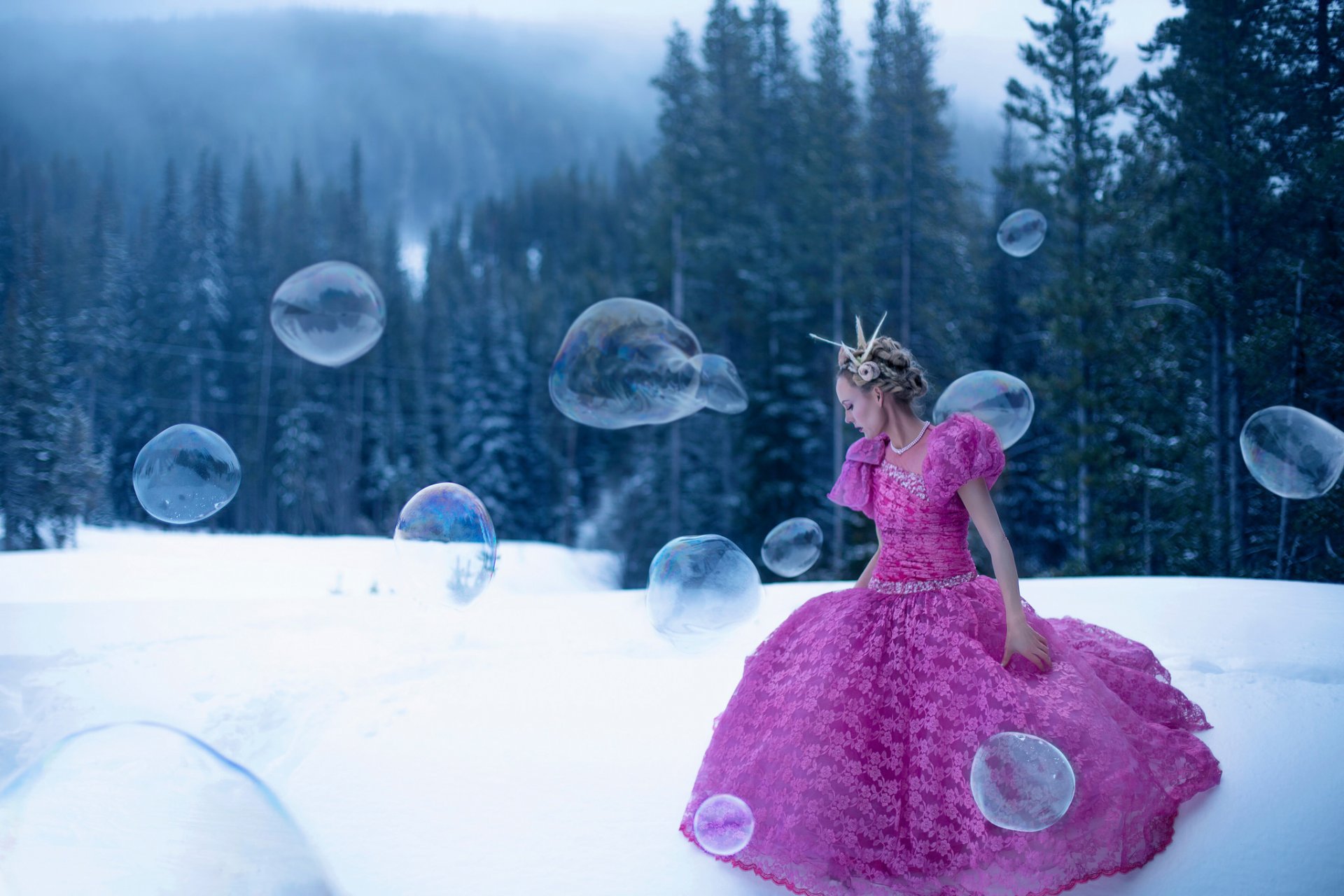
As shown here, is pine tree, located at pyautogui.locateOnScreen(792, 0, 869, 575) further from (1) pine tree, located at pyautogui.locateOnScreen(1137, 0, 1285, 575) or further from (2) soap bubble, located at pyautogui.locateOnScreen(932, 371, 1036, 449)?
(2) soap bubble, located at pyautogui.locateOnScreen(932, 371, 1036, 449)

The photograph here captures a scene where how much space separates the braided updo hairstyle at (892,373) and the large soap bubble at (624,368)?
3.23 m

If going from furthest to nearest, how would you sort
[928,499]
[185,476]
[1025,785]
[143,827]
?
[185,476] → [928,499] → [1025,785] → [143,827]

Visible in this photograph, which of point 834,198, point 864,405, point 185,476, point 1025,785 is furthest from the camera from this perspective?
point 834,198

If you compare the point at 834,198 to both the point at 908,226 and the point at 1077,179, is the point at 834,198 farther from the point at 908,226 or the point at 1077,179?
the point at 1077,179

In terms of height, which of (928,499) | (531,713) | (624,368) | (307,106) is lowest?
(531,713)

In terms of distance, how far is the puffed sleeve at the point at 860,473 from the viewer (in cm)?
322

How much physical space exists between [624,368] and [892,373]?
3.67 metres

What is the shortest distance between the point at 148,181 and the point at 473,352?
124 feet

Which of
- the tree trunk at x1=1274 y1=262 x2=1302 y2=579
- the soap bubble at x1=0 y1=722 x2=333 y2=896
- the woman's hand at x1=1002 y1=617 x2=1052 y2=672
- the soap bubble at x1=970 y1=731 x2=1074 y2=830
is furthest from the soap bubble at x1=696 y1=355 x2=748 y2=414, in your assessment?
the tree trunk at x1=1274 y1=262 x2=1302 y2=579

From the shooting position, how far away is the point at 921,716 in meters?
2.72

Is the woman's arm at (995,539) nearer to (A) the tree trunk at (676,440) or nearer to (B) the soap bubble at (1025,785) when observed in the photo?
(B) the soap bubble at (1025,785)

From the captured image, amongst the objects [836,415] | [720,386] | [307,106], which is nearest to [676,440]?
[836,415]

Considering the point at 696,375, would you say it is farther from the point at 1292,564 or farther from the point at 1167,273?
the point at 1167,273

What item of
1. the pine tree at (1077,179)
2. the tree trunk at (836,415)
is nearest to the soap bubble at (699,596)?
the pine tree at (1077,179)
